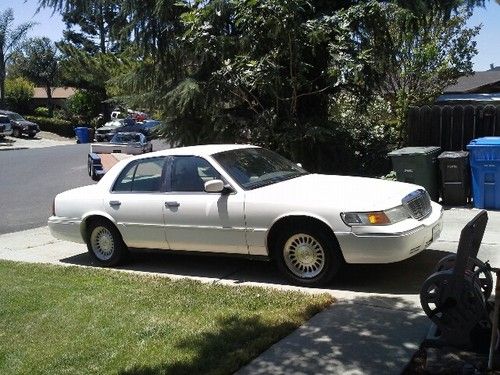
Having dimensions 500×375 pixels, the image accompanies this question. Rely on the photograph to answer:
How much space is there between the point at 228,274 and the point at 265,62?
467 cm

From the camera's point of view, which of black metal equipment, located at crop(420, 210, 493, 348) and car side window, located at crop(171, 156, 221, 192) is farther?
car side window, located at crop(171, 156, 221, 192)

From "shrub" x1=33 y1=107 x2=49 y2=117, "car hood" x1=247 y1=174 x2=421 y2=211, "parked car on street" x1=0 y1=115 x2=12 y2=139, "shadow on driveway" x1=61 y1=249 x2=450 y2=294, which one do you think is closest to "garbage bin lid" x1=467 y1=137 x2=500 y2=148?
"shadow on driveway" x1=61 y1=249 x2=450 y2=294

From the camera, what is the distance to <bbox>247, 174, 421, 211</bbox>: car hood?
601 cm

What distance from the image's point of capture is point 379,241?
5836 mm

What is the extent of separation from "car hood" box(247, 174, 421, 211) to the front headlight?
0.05 metres

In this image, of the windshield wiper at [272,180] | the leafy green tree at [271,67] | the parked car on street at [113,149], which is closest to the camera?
the windshield wiper at [272,180]

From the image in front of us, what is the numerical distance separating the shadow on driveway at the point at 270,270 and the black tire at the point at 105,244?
0.51 feet

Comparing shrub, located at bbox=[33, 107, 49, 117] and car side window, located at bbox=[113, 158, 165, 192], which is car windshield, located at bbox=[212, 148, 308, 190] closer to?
car side window, located at bbox=[113, 158, 165, 192]

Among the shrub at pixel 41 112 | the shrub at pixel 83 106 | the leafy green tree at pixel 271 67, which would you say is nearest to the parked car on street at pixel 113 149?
the leafy green tree at pixel 271 67

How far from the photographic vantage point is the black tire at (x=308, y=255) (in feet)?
20.1

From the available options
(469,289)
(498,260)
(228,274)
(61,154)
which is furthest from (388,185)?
(61,154)

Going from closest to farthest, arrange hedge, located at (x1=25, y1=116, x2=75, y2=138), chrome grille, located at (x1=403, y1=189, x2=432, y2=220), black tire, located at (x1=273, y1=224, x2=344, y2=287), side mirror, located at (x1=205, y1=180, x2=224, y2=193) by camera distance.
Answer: black tire, located at (x1=273, y1=224, x2=344, y2=287) < chrome grille, located at (x1=403, y1=189, x2=432, y2=220) < side mirror, located at (x1=205, y1=180, x2=224, y2=193) < hedge, located at (x1=25, y1=116, x2=75, y2=138)

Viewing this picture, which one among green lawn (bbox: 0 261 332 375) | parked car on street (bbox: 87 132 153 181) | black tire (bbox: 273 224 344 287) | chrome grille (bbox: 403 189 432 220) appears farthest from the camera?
parked car on street (bbox: 87 132 153 181)

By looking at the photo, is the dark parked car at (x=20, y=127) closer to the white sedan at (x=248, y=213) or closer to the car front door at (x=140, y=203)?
the white sedan at (x=248, y=213)
